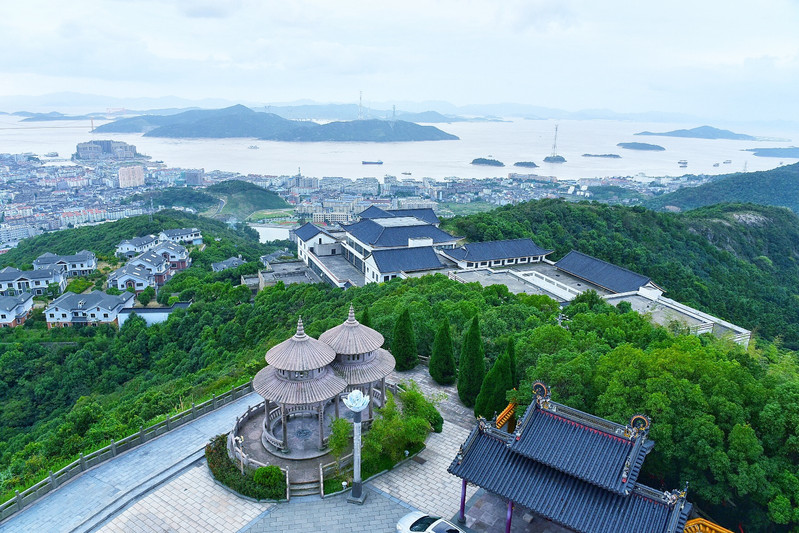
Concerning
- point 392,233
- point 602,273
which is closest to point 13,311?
point 392,233

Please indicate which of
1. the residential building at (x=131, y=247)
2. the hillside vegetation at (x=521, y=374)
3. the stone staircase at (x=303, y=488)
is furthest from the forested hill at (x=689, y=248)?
the residential building at (x=131, y=247)

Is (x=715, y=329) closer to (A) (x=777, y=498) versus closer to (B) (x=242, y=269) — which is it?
(A) (x=777, y=498)

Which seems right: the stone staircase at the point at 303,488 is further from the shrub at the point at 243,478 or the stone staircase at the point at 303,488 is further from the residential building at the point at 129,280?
the residential building at the point at 129,280

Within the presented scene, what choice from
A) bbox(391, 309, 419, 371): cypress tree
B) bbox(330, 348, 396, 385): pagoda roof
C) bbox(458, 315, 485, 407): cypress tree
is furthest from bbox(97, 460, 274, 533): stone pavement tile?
bbox(391, 309, 419, 371): cypress tree

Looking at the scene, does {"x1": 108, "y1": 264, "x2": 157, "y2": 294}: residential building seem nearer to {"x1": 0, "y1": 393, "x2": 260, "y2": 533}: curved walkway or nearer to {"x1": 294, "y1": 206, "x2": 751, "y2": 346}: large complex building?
{"x1": 294, "y1": 206, "x2": 751, "y2": 346}: large complex building

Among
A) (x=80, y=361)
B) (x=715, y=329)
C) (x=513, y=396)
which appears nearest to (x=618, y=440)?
(x=513, y=396)

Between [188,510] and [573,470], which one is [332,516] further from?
[573,470]
